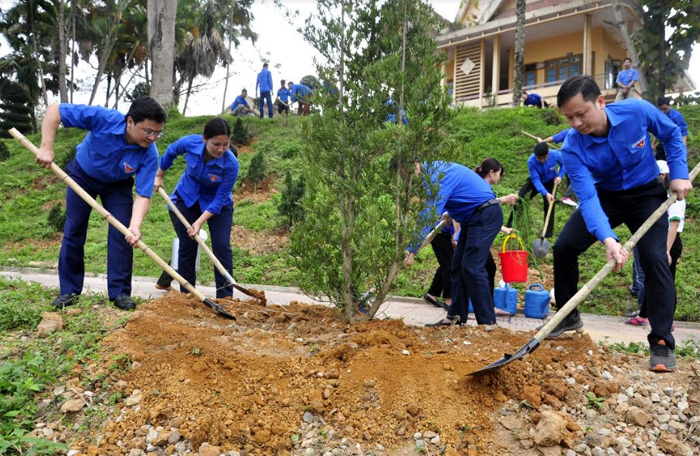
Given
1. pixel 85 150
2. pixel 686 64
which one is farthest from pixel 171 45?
pixel 686 64

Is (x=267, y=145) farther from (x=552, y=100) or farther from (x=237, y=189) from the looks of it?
(x=552, y=100)

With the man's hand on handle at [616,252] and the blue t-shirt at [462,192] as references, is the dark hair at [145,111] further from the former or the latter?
the man's hand on handle at [616,252]

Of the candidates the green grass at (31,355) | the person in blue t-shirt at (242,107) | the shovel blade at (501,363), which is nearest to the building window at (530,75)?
the person in blue t-shirt at (242,107)

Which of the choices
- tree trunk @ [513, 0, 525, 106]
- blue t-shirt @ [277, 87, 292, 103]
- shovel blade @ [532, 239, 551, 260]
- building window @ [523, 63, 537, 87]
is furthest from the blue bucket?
building window @ [523, 63, 537, 87]

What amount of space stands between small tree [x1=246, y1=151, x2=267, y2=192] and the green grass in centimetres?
798

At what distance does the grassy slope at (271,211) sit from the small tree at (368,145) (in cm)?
32

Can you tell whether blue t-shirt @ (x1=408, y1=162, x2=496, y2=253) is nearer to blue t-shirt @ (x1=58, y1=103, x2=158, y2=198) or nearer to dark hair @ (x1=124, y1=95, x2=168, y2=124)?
dark hair @ (x1=124, y1=95, x2=168, y2=124)

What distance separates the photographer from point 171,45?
13633mm

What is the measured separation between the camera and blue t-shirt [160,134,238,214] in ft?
16.8

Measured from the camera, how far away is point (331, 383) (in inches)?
106

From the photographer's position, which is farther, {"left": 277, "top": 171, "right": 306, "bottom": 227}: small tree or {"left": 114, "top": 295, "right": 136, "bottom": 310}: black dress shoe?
{"left": 277, "top": 171, "right": 306, "bottom": 227}: small tree

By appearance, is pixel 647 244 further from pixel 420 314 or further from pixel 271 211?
pixel 271 211

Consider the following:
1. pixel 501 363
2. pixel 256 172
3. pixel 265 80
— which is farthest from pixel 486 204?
pixel 265 80

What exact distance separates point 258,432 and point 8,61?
26.0 metres
